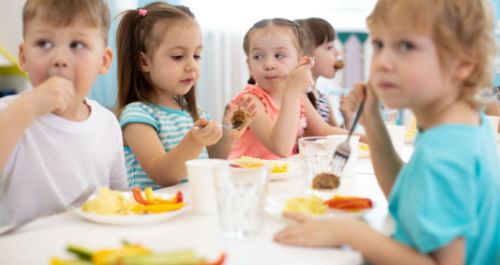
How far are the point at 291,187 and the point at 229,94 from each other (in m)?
2.29

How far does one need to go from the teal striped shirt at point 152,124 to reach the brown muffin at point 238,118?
0.45ft

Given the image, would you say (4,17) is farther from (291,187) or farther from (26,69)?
(291,187)

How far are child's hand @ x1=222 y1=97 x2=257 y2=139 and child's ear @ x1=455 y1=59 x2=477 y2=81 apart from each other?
2.73 ft

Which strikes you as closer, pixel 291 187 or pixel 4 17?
pixel 291 187

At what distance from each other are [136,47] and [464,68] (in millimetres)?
1117

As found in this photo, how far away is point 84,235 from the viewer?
91 centimetres

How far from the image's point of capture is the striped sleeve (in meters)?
1.59

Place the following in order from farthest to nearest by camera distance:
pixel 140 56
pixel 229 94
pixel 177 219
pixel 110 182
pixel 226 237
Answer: pixel 229 94
pixel 140 56
pixel 110 182
pixel 177 219
pixel 226 237

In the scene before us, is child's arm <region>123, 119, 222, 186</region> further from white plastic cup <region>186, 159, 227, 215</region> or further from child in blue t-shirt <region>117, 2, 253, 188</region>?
white plastic cup <region>186, 159, 227, 215</region>

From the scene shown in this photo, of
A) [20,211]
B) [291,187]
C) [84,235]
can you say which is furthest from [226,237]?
[20,211]

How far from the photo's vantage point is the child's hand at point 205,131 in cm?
139

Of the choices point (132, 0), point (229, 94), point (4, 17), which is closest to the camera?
point (4, 17)

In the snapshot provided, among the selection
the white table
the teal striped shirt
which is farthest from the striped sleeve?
the white table

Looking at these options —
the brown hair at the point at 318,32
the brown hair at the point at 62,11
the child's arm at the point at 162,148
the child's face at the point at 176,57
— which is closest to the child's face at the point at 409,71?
the child's arm at the point at 162,148
